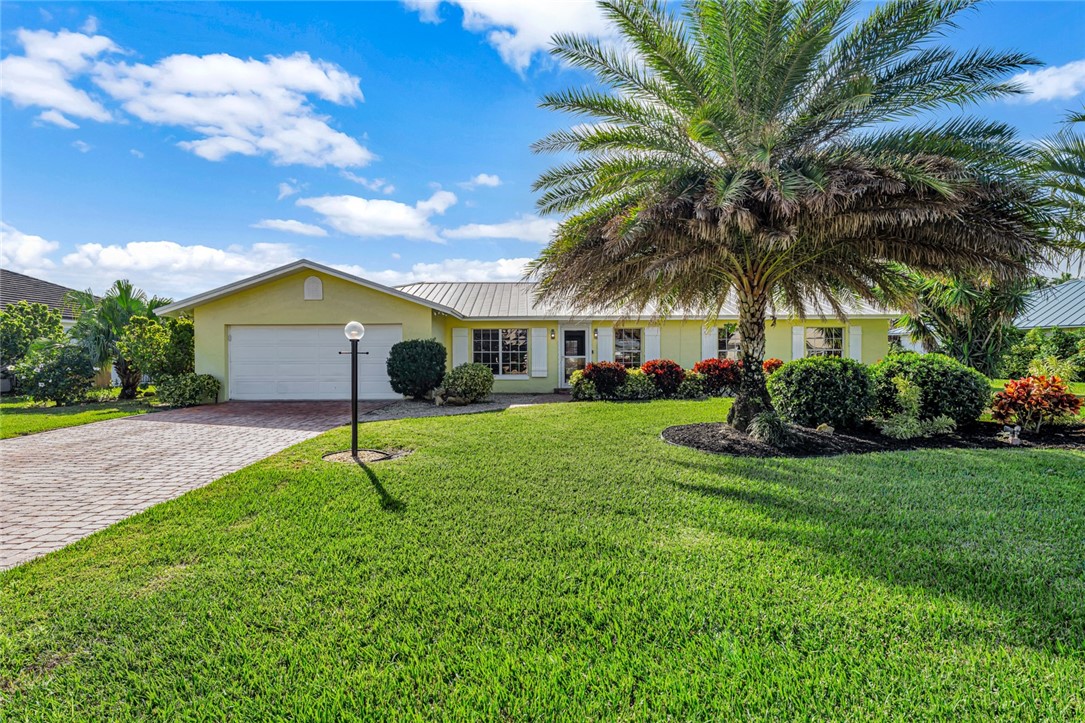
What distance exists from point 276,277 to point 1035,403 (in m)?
17.0

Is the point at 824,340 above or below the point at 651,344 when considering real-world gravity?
above

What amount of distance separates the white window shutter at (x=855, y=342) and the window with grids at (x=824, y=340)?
407mm

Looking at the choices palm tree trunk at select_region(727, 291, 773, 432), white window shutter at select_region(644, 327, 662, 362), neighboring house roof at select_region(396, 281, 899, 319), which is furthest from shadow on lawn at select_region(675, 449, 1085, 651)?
white window shutter at select_region(644, 327, 662, 362)

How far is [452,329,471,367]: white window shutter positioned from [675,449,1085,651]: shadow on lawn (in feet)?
35.3

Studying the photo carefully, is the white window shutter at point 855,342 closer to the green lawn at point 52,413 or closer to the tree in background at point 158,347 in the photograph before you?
the green lawn at point 52,413

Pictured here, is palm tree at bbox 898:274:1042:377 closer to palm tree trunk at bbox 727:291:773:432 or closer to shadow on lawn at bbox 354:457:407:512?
palm tree trunk at bbox 727:291:773:432

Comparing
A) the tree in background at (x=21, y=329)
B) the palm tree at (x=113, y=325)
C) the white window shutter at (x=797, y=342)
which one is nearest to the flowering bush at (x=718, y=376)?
the white window shutter at (x=797, y=342)

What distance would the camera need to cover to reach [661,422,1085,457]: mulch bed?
23.0 feet

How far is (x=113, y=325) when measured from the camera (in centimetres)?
1452

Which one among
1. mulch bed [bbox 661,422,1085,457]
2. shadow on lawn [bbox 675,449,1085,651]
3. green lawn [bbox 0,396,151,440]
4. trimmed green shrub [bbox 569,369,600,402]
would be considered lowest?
shadow on lawn [bbox 675,449,1085,651]

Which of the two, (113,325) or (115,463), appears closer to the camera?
(115,463)

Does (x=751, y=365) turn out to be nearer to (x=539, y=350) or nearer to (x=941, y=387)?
(x=941, y=387)

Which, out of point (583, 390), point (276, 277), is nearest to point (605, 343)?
point (583, 390)

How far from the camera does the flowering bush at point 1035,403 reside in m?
7.68
